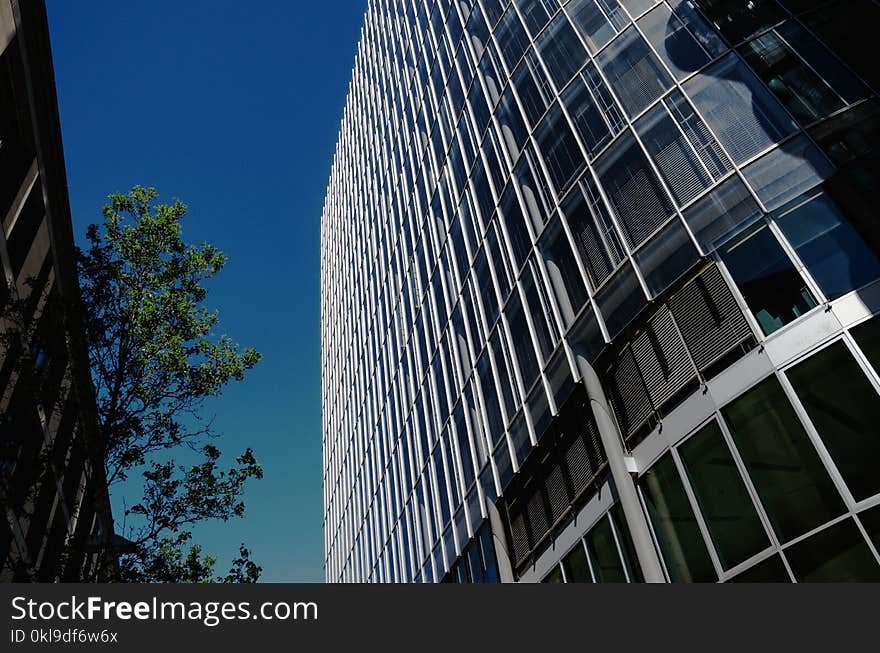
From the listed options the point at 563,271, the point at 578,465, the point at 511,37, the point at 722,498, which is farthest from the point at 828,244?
the point at 511,37

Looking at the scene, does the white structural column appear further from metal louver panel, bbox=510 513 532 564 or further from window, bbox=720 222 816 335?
metal louver panel, bbox=510 513 532 564

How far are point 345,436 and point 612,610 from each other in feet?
144

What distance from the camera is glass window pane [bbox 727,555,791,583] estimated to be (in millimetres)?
12062

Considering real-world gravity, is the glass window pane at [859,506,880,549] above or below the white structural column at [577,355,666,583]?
below

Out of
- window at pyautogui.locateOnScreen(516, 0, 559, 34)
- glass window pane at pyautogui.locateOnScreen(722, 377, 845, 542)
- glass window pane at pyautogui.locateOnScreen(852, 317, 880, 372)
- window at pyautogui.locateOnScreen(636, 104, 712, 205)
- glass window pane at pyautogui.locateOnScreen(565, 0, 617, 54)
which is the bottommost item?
glass window pane at pyautogui.locateOnScreen(722, 377, 845, 542)

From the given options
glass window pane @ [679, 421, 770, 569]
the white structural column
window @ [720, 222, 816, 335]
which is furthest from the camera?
the white structural column

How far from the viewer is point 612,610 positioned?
10148 millimetres

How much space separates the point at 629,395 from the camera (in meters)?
16.9

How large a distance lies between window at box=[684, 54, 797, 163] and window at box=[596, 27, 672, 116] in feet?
3.49

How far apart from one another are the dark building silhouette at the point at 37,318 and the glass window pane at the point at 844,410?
15068mm

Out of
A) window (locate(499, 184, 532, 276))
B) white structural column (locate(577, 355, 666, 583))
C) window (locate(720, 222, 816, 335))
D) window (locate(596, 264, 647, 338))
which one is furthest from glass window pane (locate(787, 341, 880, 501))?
window (locate(499, 184, 532, 276))

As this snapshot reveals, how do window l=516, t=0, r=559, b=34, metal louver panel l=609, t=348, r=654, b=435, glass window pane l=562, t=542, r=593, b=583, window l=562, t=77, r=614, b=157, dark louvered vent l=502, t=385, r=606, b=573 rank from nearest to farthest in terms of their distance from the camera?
metal louver panel l=609, t=348, r=654, b=435
glass window pane l=562, t=542, r=593, b=583
dark louvered vent l=502, t=385, r=606, b=573
window l=562, t=77, r=614, b=157
window l=516, t=0, r=559, b=34

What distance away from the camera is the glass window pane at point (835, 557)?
11.0 m

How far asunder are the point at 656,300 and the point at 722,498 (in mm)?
5382
